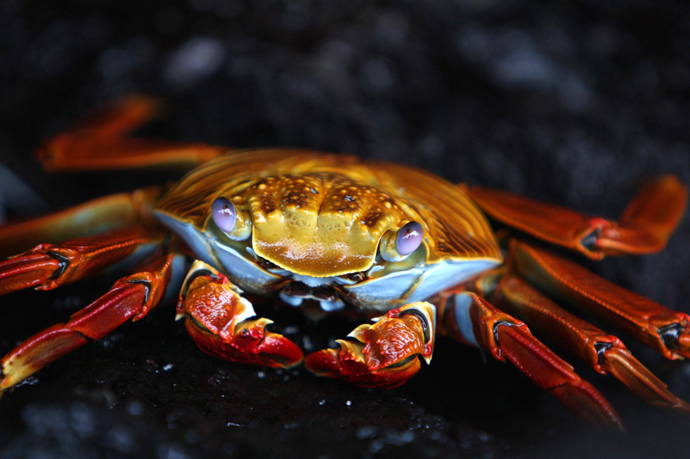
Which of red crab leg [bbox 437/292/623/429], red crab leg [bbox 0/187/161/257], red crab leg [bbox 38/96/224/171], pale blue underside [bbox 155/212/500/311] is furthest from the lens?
red crab leg [bbox 38/96/224/171]

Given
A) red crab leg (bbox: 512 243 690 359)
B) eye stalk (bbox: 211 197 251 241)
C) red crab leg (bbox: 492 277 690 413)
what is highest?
eye stalk (bbox: 211 197 251 241)

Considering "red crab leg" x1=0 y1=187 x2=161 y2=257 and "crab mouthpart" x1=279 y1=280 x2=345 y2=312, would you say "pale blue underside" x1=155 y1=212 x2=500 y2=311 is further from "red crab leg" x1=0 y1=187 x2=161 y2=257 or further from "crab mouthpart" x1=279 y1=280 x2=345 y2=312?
"red crab leg" x1=0 y1=187 x2=161 y2=257

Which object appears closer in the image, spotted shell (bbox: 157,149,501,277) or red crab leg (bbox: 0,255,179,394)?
red crab leg (bbox: 0,255,179,394)

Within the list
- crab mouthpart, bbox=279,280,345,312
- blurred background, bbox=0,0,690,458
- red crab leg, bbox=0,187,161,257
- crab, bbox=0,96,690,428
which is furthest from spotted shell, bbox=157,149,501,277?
blurred background, bbox=0,0,690,458

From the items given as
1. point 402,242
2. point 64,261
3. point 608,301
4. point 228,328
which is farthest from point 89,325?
point 608,301

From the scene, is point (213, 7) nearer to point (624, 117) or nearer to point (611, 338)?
point (624, 117)

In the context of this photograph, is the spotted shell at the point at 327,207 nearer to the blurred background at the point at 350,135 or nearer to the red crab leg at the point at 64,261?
the red crab leg at the point at 64,261

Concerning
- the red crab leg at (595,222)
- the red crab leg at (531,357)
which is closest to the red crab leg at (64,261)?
the red crab leg at (531,357)
